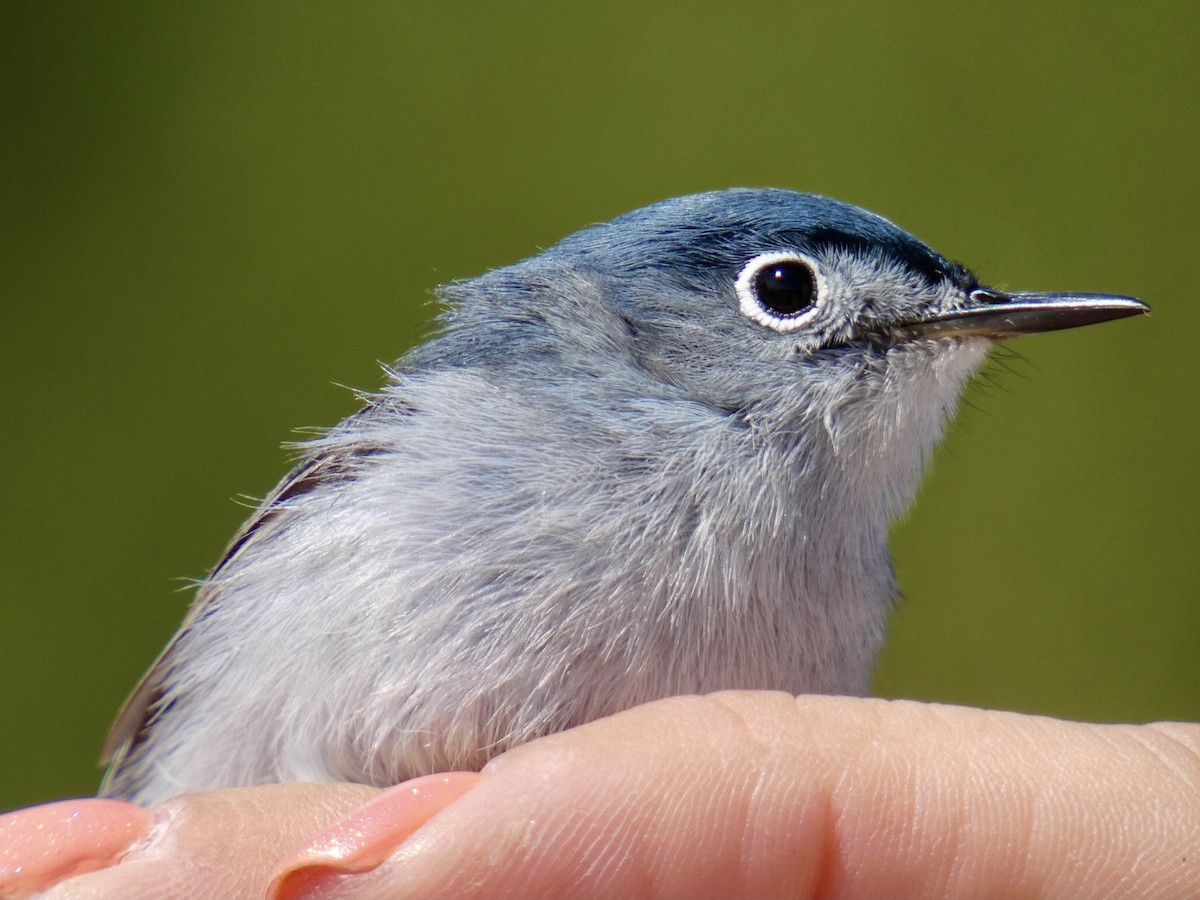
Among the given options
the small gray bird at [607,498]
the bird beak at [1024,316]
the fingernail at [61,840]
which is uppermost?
the bird beak at [1024,316]

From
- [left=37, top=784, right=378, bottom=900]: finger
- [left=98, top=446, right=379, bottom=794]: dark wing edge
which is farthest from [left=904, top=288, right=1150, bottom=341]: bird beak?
[left=37, top=784, right=378, bottom=900]: finger

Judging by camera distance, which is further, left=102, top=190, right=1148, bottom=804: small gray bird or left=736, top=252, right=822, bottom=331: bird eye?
left=736, top=252, right=822, bottom=331: bird eye

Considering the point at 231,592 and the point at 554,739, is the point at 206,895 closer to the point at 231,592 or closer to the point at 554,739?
the point at 554,739

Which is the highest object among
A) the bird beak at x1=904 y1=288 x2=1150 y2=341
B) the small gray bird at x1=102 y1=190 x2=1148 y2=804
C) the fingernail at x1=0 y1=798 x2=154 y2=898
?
the bird beak at x1=904 y1=288 x2=1150 y2=341

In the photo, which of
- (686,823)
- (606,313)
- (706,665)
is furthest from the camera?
(606,313)

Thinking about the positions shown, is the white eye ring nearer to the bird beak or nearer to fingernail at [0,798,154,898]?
the bird beak

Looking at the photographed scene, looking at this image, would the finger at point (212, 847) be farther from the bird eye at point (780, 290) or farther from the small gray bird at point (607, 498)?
the bird eye at point (780, 290)

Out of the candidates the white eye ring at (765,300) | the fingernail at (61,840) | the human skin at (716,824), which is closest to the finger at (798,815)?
the human skin at (716,824)

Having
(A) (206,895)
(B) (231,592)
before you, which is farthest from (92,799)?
(B) (231,592)
